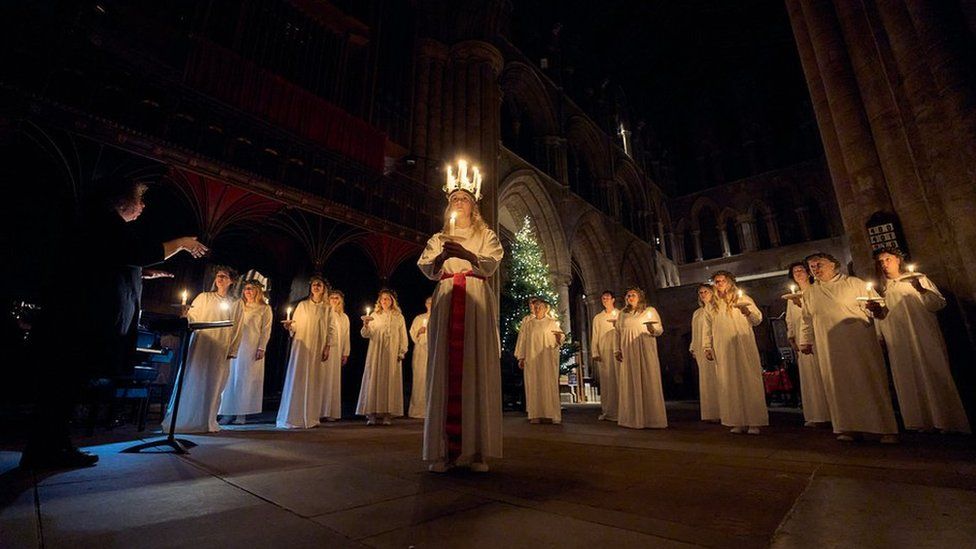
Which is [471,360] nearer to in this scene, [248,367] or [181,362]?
[181,362]

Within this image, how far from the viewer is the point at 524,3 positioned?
18.6m

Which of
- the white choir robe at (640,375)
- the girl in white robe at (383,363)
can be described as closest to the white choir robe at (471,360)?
the white choir robe at (640,375)

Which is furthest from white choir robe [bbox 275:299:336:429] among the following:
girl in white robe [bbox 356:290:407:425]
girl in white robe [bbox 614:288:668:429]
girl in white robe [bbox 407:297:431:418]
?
girl in white robe [bbox 614:288:668:429]

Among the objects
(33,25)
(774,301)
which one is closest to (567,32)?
(774,301)

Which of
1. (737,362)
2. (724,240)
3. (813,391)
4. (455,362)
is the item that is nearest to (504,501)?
(455,362)

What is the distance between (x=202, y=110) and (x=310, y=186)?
2.06m

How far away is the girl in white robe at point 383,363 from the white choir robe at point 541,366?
90.3 inches

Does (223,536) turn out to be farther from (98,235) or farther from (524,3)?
(524,3)

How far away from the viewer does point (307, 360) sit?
249 inches

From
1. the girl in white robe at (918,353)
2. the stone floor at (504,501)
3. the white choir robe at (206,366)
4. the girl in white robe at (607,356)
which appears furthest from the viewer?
the girl in white robe at (607,356)

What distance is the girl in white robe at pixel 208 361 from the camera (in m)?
5.14

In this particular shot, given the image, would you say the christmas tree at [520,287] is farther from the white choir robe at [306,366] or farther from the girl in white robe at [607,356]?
the white choir robe at [306,366]

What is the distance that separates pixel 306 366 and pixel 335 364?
0.73m

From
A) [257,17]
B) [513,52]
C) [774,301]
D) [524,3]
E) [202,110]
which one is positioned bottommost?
[774,301]
